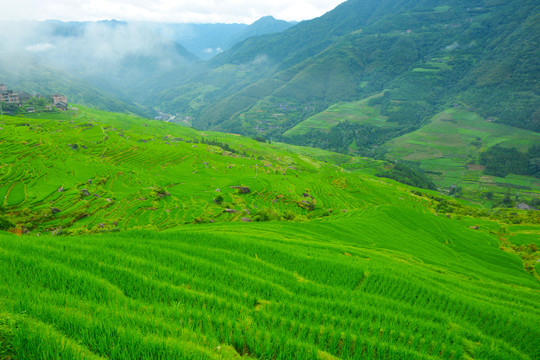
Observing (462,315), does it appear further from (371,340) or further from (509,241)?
(509,241)

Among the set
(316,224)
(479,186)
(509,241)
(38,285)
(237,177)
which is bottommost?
(479,186)

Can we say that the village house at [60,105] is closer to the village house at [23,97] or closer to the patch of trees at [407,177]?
the village house at [23,97]

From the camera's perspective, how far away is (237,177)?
104 metres

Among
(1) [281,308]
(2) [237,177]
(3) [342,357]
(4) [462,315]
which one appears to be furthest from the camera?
(2) [237,177]

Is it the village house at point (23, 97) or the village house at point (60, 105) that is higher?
the village house at point (23, 97)

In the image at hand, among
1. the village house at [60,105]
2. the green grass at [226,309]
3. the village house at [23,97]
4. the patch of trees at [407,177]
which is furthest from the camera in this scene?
the patch of trees at [407,177]

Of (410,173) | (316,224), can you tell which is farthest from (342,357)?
(410,173)

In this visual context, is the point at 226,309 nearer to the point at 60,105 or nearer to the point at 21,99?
the point at 60,105

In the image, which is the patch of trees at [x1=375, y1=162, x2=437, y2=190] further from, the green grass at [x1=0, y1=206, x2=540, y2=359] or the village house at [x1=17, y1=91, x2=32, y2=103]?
the village house at [x1=17, y1=91, x2=32, y2=103]

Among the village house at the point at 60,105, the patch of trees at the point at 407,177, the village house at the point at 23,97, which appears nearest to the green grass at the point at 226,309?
the patch of trees at the point at 407,177

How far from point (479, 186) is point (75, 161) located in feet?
762

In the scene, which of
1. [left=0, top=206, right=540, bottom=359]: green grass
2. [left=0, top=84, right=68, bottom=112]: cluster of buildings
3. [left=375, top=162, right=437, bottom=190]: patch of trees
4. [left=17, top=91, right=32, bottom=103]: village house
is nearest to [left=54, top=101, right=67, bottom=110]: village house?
[left=0, top=84, right=68, bottom=112]: cluster of buildings

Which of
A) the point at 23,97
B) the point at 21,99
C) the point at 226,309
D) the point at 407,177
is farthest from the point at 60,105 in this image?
the point at 407,177

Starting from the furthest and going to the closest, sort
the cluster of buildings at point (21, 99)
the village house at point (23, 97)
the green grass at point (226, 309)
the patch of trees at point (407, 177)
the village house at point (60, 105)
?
the patch of trees at point (407, 177) → the village house at point (60, 105) → the village house at point (23, 97) → the cluster of buildings at point (21, 99) → the green grass at point (226, 309)
